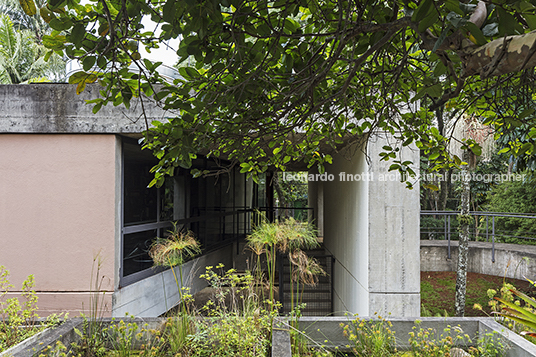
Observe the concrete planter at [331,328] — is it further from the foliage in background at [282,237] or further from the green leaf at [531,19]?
the green leaf at [531,19]

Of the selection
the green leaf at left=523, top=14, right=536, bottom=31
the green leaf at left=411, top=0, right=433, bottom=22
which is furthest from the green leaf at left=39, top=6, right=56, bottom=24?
the green leaf at left=523, top=14, right=536, bottom=31

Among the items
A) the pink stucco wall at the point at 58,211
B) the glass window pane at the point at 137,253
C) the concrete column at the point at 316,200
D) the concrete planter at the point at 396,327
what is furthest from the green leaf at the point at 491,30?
the concrete column at the point at 316,200

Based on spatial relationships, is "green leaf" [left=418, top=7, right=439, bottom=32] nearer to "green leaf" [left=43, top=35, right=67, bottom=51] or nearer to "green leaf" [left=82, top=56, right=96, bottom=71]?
"green leaf" [left=82, top=56, right=96, bottom=71]

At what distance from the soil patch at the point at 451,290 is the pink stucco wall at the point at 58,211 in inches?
204

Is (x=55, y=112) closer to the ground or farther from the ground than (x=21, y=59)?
closer to the ground

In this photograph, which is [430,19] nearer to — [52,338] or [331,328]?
[331,328]

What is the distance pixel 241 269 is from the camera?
757 cm

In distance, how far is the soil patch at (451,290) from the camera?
5.84m

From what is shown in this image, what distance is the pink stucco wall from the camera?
12.1 feet

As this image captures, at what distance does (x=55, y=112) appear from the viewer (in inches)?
148

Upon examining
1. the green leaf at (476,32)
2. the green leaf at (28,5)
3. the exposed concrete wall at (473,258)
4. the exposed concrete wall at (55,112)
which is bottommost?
the exposed concrete wall at (473,258)

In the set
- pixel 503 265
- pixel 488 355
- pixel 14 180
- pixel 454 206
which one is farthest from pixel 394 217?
pixel 454 206

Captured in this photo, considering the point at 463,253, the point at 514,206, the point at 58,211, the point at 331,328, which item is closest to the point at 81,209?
the point at 58,211

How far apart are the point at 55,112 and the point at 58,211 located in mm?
1176
